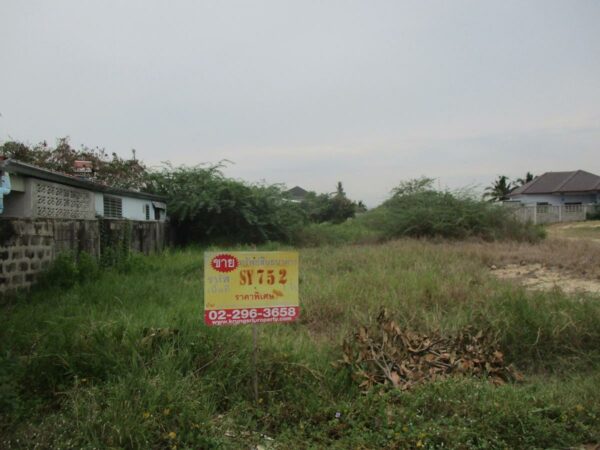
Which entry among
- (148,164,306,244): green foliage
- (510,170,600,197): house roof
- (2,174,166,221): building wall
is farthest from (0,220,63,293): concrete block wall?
(510,170,600,197): house roof

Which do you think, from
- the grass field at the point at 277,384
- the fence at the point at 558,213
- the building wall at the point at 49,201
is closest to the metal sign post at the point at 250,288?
the grass field at the point at 277,384

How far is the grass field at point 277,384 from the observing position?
8.32 feet

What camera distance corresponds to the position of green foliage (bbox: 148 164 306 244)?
1409 cm

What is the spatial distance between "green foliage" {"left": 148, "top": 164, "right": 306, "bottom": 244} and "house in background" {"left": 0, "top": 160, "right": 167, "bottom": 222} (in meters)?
3.05

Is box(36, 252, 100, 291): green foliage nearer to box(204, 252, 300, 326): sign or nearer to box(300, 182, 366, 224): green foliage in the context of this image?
box(204, 252, 300, 326): sign

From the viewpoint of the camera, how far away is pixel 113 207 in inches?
411

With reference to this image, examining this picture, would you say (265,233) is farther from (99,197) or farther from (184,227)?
(99,197)

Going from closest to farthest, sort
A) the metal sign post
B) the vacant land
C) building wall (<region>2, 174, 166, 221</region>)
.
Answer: the metal sign post
building wall (<region>2, 174, 166, 221</region>)
the vacant land

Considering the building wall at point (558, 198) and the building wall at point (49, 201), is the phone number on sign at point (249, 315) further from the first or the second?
the building wall at point (558, 198)

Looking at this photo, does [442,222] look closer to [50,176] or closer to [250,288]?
[50,176]

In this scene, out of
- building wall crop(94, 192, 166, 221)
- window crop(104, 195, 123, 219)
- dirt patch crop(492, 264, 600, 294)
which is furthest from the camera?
window crop(104, 195, 123, 219)

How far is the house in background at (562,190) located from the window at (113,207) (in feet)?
105

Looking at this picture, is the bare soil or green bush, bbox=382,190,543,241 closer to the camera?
the bare soil

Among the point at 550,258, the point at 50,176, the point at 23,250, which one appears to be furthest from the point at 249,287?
the point at 550,258
